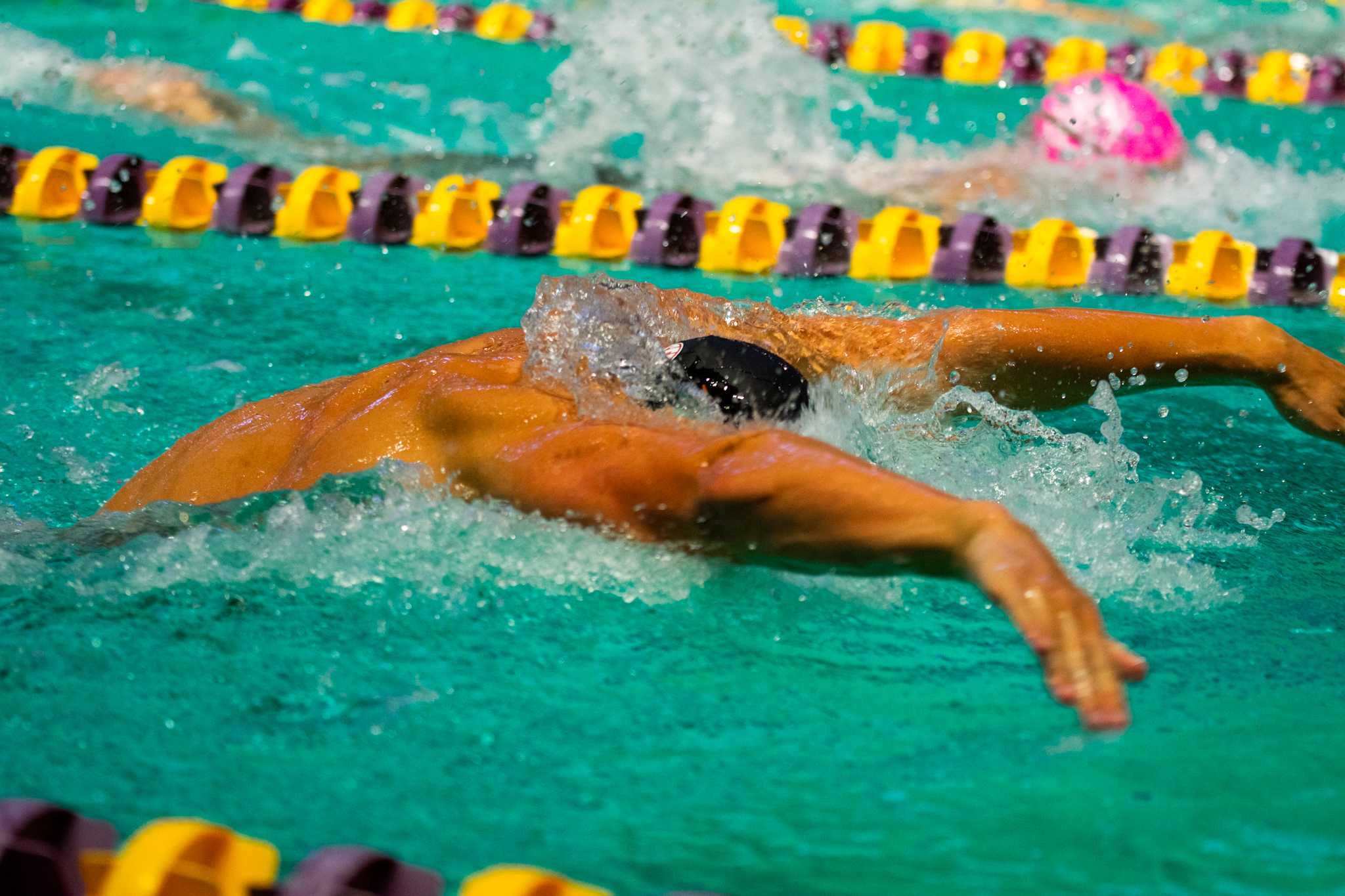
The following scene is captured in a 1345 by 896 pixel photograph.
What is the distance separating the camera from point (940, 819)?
5.46ft

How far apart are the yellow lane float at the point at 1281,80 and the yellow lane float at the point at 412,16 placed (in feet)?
10.8

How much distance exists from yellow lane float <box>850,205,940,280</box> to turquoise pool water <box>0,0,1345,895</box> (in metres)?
0.97

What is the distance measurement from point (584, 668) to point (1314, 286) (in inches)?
104

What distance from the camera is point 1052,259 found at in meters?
3.89

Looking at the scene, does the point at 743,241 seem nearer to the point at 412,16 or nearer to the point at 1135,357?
the point at 1135,357

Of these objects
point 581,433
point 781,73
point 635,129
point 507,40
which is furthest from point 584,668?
point 507,40

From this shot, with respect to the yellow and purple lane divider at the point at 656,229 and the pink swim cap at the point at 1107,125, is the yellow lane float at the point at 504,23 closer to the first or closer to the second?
the yellow and purple lane divider at the point at 656,229

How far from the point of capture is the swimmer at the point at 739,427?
142 cm

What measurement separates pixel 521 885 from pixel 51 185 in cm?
365

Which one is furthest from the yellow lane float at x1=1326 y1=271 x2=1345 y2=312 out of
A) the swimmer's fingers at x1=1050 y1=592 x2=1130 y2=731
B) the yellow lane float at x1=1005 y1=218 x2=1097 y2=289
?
the swimmer's fingers at x1=1050 y1=592 x2=1130 y2=731

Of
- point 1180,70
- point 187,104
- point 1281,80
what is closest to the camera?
point 187,104

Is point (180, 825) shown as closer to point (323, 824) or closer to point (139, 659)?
point (323, 824)

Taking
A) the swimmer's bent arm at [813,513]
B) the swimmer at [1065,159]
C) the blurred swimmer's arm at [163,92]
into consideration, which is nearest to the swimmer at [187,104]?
the blurred swimmer's arm at [163,92]

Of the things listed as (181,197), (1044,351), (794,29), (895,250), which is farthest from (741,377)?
(794,29)
